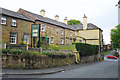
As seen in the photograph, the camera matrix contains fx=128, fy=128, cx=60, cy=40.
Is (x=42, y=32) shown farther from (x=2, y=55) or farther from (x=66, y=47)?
(x=2, y=55)

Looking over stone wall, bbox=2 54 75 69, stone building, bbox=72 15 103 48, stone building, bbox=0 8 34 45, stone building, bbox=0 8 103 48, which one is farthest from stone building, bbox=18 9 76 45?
stone wall, bbox=2 54 75 69

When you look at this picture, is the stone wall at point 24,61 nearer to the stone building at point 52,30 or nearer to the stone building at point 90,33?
the stone building at point 52,30

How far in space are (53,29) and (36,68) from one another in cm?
1717

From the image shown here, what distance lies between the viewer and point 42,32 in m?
26.3

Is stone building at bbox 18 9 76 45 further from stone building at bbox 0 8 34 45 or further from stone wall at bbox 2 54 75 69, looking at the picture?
stone wall at bbox 2 54 75 69

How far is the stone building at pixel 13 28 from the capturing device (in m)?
19.4

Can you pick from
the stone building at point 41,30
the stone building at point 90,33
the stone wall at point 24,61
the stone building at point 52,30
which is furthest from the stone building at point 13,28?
the stone building at point 90,33

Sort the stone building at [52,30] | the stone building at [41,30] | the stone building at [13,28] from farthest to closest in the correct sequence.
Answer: the stone building at [52,30], the stone building at [41,30], the stone building at [13,28]

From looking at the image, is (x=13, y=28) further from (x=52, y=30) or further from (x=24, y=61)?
(x=52, y=30)

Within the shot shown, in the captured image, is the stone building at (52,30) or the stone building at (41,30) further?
the stone building at (52,30)

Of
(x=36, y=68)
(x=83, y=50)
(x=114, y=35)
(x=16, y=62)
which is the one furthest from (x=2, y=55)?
(x=114, y=35)

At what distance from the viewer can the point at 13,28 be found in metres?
20.8

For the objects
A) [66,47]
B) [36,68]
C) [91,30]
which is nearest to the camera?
[36,68]

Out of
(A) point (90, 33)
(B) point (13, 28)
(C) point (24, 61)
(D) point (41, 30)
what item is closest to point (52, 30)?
(D) point (41, 30)
